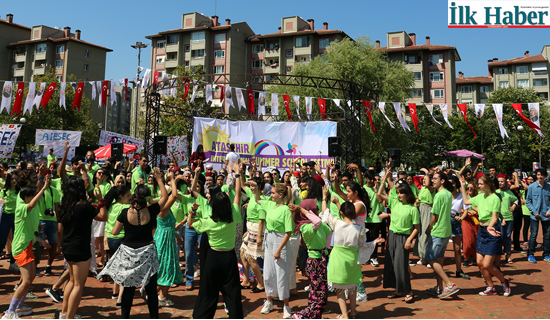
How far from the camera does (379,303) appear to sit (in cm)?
593

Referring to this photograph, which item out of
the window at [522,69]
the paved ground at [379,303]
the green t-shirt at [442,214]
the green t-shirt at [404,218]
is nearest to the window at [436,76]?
the window at [522,69]

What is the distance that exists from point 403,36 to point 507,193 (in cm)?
5401

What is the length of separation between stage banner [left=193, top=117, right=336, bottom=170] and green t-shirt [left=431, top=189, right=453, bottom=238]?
36.4ft

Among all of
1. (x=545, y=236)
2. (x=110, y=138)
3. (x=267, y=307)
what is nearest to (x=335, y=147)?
(x=545, y=236)

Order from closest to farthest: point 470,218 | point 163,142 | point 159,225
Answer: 1. point 159,225
2. point 470,218
3. point 163,142

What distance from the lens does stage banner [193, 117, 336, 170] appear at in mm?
17438

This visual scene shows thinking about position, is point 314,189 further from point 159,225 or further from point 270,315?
point 159,225

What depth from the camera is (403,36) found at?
5697 cm

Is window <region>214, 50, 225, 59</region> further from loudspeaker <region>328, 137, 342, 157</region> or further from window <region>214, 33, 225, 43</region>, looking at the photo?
loudspeaker <region>328, 137, 342, 157</region>

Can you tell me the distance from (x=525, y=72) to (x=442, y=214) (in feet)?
239

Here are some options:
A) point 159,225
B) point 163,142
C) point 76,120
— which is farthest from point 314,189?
point 76,120

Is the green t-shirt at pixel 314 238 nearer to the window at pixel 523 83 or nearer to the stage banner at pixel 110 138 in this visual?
the stage banner at pixel 110 138

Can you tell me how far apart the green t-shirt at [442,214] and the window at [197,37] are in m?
53.7

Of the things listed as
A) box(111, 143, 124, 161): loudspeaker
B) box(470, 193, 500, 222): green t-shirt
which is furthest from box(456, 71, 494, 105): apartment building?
box(470, 193, 500, 222): green t-shirt
